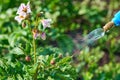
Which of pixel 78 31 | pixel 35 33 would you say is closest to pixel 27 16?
pixel 35 33

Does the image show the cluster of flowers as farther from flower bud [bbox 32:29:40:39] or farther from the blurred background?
the blurred background

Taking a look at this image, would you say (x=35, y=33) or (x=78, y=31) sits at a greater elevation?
(x=78, y=31)

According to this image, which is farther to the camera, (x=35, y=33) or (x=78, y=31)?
(x=78, y=31)

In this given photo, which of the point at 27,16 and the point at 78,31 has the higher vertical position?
the point at 78,31

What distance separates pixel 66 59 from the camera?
2529mm

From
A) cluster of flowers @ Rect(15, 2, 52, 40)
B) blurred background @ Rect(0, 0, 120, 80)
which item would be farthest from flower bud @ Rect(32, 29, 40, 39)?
blurred background @ Rect(0, 0, 120, 80)

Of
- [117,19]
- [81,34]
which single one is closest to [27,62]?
[117,19]

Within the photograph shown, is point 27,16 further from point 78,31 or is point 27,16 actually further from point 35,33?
point 78,31

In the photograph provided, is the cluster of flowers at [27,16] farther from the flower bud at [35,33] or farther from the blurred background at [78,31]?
the blurred background at [78,31]

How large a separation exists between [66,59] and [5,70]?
1.29ft

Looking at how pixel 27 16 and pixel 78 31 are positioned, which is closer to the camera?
pixel 27 16

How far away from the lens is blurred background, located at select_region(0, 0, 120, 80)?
12.0ft

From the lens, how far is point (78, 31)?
4.66m

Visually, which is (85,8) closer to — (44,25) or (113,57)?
(113,57)
